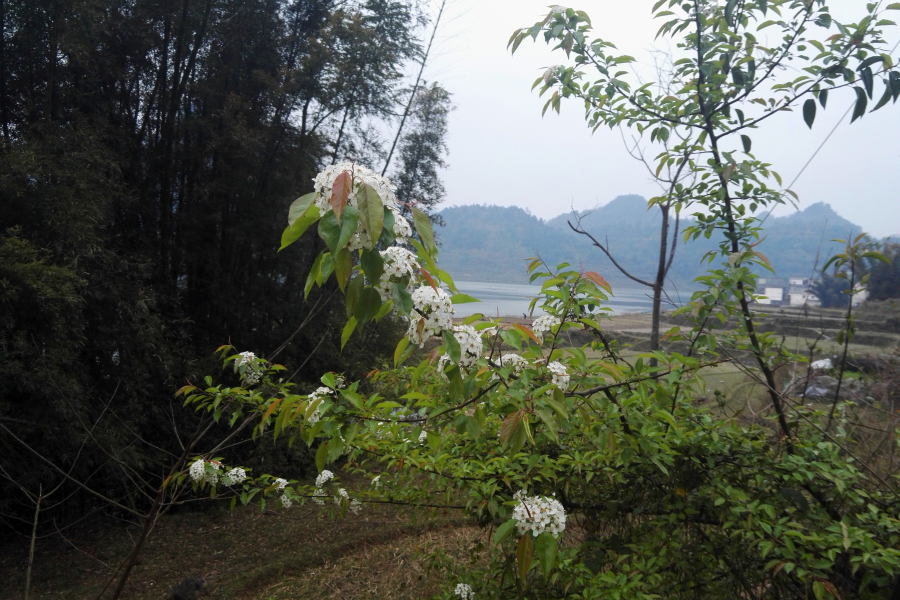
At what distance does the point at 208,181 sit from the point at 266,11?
157cm

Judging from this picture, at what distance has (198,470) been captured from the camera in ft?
6.16

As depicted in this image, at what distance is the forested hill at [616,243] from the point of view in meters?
2.17

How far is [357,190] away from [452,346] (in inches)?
12.1

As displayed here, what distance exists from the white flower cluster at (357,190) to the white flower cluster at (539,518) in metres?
0.65

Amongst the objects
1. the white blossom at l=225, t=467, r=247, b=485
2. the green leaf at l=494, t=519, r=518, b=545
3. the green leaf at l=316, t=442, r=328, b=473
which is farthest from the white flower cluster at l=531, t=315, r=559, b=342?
the white blossom at l=225, t=467, r=247, b=485

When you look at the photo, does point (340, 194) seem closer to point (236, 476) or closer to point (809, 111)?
point (809, 111)

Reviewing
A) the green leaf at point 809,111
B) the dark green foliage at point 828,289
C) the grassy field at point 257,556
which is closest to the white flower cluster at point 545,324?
the green leaf at point 809,111

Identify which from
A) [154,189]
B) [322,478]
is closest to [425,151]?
[154,189]

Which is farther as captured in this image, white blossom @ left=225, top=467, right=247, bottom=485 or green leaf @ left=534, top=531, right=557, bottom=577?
white blossom @ left=225, top=467, right=247, bottom=485

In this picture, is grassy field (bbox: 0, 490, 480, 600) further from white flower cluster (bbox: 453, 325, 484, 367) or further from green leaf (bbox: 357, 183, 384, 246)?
green leaf (bbox: 357, 183, 384, 246)

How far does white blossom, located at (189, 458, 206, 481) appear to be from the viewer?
186 cm

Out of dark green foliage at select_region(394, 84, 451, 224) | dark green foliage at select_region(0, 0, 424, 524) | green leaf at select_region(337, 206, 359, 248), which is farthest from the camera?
dark green foliage at select_region(394, 84, 451, 224)

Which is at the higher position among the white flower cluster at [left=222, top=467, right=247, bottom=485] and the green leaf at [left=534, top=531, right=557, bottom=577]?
the green leaf at [left=534, top=531, right=557, bottom=577]

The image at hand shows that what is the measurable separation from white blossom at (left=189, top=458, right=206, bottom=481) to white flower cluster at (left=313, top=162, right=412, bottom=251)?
1474 mm
